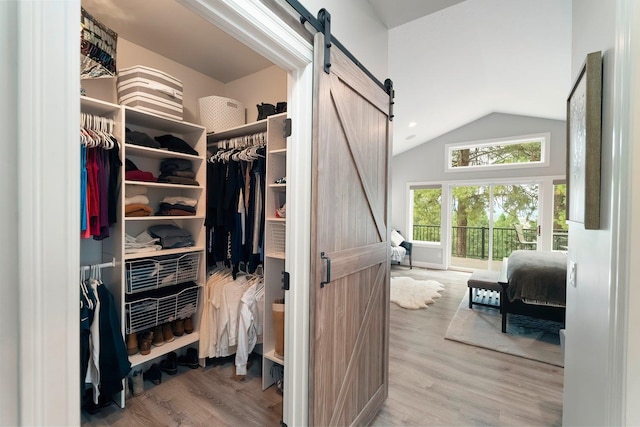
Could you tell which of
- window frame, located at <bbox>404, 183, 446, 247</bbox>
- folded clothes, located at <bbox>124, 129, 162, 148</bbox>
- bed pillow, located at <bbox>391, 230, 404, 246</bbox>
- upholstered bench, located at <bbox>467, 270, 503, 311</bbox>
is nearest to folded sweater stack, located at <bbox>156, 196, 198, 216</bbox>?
folded clothes, located at <bbox>124, 129, 162, 148</bbox>

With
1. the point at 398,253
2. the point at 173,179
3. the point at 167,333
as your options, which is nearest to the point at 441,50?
the point at 173,179

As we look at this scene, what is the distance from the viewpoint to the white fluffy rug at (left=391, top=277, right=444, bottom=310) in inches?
165

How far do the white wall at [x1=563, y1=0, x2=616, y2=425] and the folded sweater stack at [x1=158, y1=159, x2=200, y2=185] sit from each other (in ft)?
8.23

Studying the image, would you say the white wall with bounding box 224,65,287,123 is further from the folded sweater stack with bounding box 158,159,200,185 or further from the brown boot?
the brown boot

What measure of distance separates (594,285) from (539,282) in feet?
8.10

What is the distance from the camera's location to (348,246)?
159 centimetres

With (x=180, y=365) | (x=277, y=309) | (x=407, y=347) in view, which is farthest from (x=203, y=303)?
(x=407, y=347)

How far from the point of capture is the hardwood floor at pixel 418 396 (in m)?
1.90

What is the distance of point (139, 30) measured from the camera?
2.09 m

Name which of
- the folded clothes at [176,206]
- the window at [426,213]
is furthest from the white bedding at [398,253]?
the folded clothes at [176,206]

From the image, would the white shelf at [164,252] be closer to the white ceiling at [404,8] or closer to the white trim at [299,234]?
the white trim at [299,234]

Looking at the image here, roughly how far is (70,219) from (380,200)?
161 centimetres

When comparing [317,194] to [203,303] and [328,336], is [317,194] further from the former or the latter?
[203,303]

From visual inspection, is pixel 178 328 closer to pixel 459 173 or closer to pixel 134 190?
pixel 134 190
